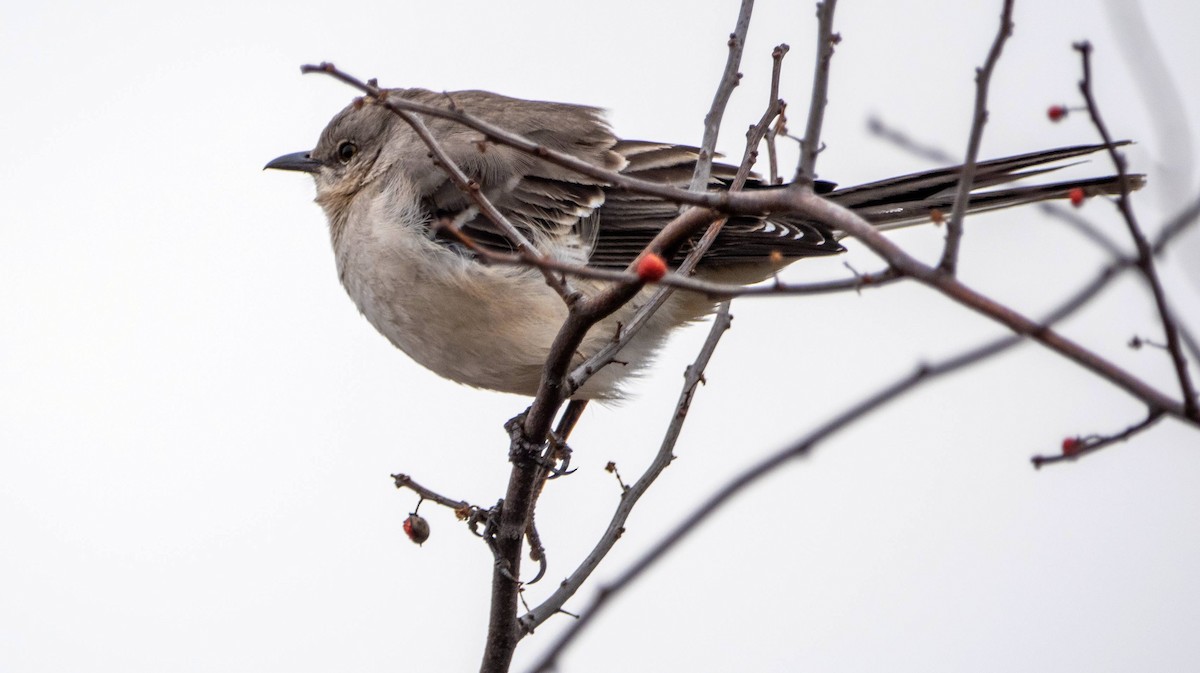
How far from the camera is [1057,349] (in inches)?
81.5

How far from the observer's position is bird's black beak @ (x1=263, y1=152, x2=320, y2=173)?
7.37m

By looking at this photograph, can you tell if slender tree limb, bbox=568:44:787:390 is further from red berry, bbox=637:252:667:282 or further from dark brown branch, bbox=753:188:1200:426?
dark brown branch, bbox=753:188:1200:426

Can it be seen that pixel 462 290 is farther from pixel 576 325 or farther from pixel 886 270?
pixel 886 270

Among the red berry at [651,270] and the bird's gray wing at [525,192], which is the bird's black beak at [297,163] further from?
the red berry at [651,270]

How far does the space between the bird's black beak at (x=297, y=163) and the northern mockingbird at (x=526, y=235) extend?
1.94ft

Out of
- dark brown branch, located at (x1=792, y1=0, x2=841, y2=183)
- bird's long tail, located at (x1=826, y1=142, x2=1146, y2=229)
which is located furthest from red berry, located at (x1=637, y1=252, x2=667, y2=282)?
bird's long tail, located at (x1=826, y1=142, x2=1146, y2=229)

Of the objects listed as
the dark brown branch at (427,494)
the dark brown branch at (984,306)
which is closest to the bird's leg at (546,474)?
the dark brown branch at (427,494)

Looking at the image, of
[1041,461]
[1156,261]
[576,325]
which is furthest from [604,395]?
[1156,261]

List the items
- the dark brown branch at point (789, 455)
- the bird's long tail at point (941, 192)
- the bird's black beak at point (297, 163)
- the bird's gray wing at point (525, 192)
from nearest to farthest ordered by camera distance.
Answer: the dark brown branch at point (789, 455)
the bird's long tail at point (941, 192)
the bird's gray wing at point (525, 192)
the bird's black beak at point (297, 163)

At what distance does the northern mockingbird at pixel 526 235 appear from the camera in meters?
5.81

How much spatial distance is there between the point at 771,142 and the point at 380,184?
2619 millimetres

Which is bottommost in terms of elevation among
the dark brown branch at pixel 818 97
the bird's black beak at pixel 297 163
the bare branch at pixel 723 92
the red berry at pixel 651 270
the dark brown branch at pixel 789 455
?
the dark brown branch at pixel 789 455

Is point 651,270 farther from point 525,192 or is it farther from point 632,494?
point 525,192

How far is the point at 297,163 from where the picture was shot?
7.39m
